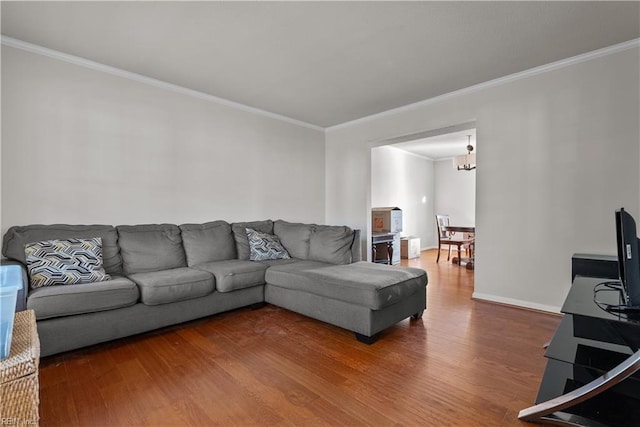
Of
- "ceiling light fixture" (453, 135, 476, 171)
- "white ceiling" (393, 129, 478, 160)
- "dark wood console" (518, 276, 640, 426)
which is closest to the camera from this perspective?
Answer: "dark wood console" (518, 276, 640, 426)

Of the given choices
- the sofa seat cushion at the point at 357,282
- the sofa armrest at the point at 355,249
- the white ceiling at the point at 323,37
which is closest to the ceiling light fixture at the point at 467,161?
the white ceiling at the point at 323,37

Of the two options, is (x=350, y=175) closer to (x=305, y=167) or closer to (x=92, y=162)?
(x=305, y=167)

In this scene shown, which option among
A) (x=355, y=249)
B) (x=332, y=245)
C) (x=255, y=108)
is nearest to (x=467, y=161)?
(x=355, y=249)

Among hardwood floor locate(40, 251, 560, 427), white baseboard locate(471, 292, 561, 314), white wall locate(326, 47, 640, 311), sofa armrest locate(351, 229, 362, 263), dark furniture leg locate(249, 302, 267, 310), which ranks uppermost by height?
white wall locate(326, 47, 640, 311)

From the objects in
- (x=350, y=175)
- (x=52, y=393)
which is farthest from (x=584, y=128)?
(x=52, y=393)

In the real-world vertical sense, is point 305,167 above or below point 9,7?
below

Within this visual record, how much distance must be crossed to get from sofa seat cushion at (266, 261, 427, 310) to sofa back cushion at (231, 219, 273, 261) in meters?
0.62

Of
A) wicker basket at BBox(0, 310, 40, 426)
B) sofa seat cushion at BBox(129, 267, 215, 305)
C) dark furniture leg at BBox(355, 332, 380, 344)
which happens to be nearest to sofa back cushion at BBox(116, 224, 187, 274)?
sofa seat cushion at BBox(129, 267, 215, 305)

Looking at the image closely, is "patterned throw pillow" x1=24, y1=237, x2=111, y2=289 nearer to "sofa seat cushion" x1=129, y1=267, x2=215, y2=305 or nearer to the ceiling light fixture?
"sofa seat cushion" x1=129, y1=267, x2=215, y2=305

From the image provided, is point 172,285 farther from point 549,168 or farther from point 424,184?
point 424,184

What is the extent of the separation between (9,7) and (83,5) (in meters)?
0.55

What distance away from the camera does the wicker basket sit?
1196mm

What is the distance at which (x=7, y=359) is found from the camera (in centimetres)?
123

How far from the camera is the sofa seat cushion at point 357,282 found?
2.46 m
